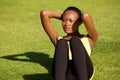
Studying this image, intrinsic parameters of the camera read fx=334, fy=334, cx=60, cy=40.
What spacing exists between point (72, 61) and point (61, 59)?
0.19 meters

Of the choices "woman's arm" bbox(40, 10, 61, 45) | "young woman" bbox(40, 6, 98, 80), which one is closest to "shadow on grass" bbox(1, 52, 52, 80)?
"woman's arm" bbox(40, 10, 61, 45)

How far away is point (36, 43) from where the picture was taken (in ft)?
33.6

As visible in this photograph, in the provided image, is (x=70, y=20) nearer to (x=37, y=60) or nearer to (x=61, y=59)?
(x=61, y=59)

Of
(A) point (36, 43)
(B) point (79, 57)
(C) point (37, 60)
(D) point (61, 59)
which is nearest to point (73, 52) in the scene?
(B) point (79, 57)

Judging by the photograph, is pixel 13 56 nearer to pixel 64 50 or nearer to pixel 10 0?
pixel 64 50

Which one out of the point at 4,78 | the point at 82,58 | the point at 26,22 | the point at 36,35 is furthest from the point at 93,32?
the point at 26,22

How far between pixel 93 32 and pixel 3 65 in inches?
126

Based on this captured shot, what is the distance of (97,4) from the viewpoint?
18.3m

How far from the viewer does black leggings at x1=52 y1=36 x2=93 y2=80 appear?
17.1 feet

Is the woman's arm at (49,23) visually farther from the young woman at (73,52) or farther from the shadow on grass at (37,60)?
the shadow on grass at (37,60)

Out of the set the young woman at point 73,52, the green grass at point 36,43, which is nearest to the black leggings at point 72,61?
the young woman at point 73,52

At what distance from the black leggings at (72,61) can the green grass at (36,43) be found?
182cm

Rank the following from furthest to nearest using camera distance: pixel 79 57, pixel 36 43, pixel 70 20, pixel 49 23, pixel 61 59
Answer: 1. pixel 36 43
2. pixel 49 23
3. pixel 70 20
4. pixel 61 59
5. pixel 79 57

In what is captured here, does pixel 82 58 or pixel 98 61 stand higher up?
pixel 82 58
